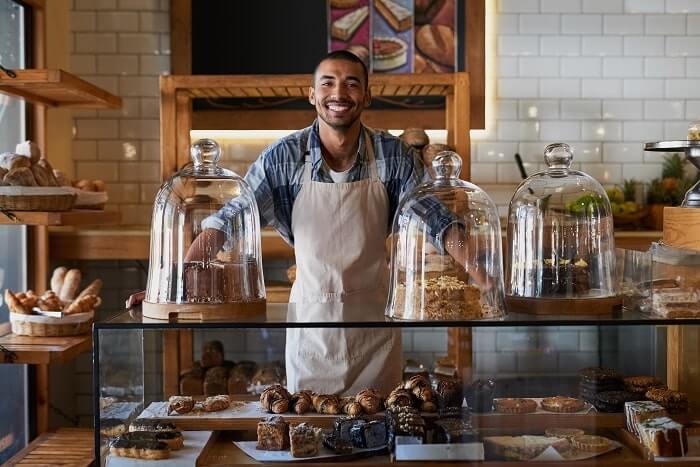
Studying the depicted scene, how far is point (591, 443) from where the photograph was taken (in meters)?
1.61

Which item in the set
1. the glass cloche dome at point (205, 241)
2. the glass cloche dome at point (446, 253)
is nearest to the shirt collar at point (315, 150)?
the glass cloche dome at point (205, 241)

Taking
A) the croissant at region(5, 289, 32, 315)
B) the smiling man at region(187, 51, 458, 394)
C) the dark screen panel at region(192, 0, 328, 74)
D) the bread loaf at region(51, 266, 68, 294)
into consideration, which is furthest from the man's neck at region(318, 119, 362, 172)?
the dark screen panel at region(192, 0, 328, 74)

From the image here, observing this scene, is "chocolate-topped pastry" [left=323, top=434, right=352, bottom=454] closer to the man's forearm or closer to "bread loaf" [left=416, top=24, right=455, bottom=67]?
the man's forearm

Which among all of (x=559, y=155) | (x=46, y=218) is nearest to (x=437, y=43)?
(x=46, y=218)

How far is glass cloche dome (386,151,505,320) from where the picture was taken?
167cm

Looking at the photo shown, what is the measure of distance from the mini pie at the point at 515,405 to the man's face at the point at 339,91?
1148 millimetres

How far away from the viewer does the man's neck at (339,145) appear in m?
2.68

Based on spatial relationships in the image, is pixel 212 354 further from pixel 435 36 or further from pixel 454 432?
pixel 435 36

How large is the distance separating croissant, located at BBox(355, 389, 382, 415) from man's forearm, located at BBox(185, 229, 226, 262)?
0.40 metres

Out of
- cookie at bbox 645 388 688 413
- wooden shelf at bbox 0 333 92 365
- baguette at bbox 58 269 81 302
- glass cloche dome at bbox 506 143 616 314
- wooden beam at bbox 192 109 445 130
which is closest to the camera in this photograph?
cookie at bbox 645 388 688 413

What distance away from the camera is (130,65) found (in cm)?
486

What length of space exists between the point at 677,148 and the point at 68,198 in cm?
200

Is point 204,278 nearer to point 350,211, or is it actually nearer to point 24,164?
point 350,211

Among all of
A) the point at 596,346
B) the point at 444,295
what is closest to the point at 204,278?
the point at 444,295
